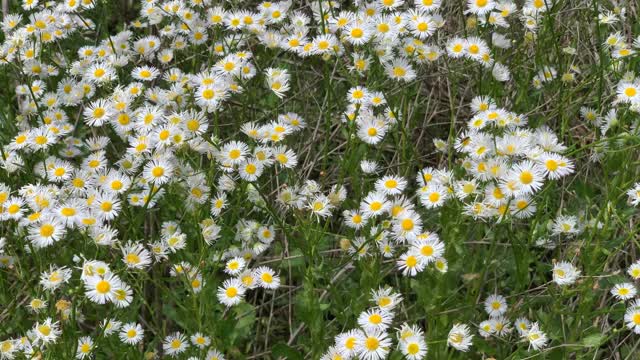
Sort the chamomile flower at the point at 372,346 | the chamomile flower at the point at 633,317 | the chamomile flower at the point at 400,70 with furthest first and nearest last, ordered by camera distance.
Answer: the chamomile flower at the point at 400,70 < the chamomile flower at the point at 633,317 < the chamomile flower at the point at 372,346

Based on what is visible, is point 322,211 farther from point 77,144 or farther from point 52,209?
point 77,144

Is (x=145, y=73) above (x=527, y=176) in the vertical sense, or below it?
above

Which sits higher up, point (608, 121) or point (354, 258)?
point (608, 121)

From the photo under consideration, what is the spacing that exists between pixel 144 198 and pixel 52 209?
0.29 m

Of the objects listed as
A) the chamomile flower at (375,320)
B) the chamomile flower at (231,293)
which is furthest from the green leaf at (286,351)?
the chamomile flower at (375,320)

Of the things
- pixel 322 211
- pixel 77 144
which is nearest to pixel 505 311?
pixel 322 211

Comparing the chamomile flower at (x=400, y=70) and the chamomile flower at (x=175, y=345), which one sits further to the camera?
the chamomile flower at (x=400, y=70)

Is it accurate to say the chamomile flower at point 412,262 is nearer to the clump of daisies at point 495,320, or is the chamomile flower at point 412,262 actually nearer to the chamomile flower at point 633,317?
the clump of daisies at point 495,320

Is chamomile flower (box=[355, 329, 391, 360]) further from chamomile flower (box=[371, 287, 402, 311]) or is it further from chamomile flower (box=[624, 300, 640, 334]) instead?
chamomile flower (box=[624, 300, 640, 334])

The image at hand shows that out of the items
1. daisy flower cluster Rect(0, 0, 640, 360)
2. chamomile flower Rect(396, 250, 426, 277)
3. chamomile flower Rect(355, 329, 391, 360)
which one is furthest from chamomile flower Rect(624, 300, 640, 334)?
chamomile flower Rect(355, 329, 391, 360)

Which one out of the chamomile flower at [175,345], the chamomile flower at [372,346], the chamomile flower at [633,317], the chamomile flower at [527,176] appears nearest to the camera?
the chamomile flower at [372,346]

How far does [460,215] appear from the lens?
204 centimetres

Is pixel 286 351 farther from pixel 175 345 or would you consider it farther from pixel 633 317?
pixel 633 317

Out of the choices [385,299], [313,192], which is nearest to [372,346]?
[385,299]
